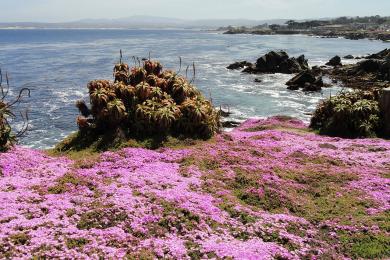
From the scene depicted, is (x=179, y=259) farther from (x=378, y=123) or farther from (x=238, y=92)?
(x=238, y=92)

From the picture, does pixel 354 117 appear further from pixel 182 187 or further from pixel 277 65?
pixel 277 65

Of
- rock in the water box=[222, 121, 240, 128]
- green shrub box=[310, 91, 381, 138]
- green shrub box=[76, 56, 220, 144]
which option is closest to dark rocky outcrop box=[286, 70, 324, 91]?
rock in the water box=[222, 121, 240, 128]

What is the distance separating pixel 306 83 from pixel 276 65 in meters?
22.8

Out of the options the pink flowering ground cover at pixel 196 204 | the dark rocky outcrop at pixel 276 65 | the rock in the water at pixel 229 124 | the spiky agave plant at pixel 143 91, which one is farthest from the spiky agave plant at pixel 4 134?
the dark rocky outcrop at pixel 276 65

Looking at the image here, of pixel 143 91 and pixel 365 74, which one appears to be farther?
pixel 365 74

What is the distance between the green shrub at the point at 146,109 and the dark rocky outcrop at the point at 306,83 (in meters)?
41.6

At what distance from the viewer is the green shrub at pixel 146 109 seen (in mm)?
28281

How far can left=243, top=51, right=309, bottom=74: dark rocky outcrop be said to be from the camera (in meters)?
92.1

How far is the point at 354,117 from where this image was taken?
34469 millimetres

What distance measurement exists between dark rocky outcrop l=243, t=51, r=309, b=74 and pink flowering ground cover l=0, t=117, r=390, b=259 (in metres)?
66.9

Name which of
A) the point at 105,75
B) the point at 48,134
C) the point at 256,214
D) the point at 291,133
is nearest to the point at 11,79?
the point at 105,75

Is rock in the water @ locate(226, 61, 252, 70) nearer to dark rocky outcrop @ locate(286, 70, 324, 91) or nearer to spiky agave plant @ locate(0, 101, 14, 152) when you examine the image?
dark rocky outcrop @ locate(286, 70, 324, 91)

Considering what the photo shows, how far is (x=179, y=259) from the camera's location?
1368 cm

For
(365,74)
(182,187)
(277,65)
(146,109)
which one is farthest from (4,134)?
(277,65)
